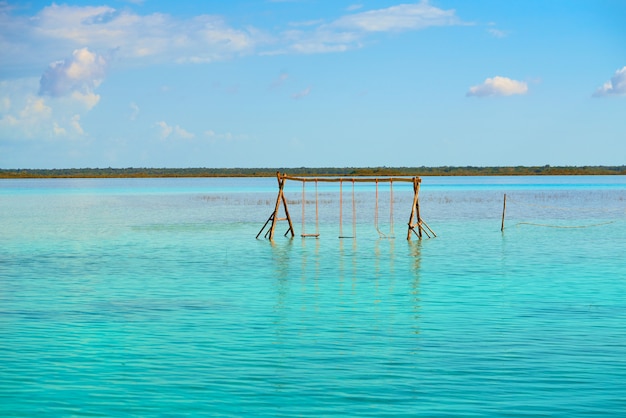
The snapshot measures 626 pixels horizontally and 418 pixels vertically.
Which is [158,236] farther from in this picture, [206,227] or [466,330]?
[466,330]

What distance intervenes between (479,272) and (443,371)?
37.7ft

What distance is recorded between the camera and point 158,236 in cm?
3562

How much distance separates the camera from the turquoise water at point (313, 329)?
10.9 meters

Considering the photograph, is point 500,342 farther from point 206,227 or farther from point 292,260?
point 206,227

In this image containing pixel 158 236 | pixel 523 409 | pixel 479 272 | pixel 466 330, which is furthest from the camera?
pixel 158 236

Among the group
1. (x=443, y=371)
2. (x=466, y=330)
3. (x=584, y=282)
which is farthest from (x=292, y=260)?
(x=443, y=371)

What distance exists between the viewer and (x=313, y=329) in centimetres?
1518

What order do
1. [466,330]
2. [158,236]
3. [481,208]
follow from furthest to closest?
[481,208] < [158,236] < [466,330]

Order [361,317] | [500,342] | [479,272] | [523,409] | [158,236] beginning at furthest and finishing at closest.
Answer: [158,236]
[479,272]
[361,317]
[500,342]
[523,409]

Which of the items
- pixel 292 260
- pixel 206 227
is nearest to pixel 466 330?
pixel 292 260

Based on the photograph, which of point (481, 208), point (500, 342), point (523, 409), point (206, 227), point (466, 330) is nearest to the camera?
point (523, 409)

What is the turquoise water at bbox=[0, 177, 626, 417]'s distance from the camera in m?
10.9

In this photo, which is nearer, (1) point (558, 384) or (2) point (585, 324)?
(1) point (558, 384)

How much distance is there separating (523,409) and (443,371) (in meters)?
1.88
